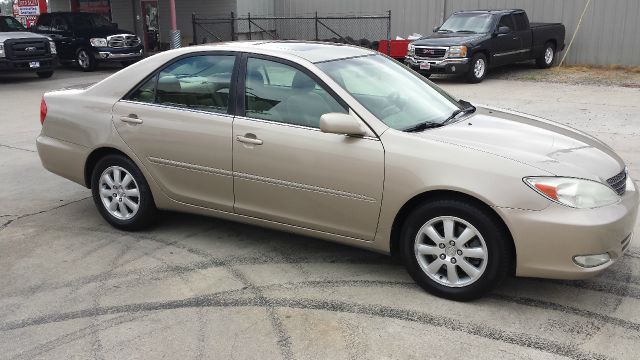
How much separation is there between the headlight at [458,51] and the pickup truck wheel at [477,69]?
349mm

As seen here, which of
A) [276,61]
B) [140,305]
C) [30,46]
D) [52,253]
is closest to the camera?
[140,305]

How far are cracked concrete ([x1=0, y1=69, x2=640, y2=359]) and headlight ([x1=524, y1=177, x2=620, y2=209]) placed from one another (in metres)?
0.69

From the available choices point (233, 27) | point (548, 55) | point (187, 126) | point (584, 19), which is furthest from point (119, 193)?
point (233, 27)

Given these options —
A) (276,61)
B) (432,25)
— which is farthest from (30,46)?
(276,61)

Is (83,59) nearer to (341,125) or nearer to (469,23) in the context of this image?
(469,23)

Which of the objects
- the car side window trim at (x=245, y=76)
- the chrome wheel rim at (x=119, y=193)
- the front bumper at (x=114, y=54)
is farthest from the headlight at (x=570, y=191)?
the front bumper at (x=114, y=54)

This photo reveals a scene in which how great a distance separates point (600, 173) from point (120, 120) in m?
3.55

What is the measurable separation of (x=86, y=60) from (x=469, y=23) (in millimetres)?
11378

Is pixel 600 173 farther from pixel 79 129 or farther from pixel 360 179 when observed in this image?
pixel 79 129

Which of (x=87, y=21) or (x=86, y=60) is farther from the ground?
(x=87, y=21)

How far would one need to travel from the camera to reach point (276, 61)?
4492 millimetres

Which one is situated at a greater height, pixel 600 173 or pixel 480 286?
pixel 600 173

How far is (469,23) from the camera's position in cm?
1614

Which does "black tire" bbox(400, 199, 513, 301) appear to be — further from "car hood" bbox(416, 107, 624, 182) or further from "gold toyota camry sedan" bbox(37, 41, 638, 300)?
"car hood" bbox(416, 107, 624, 182)
